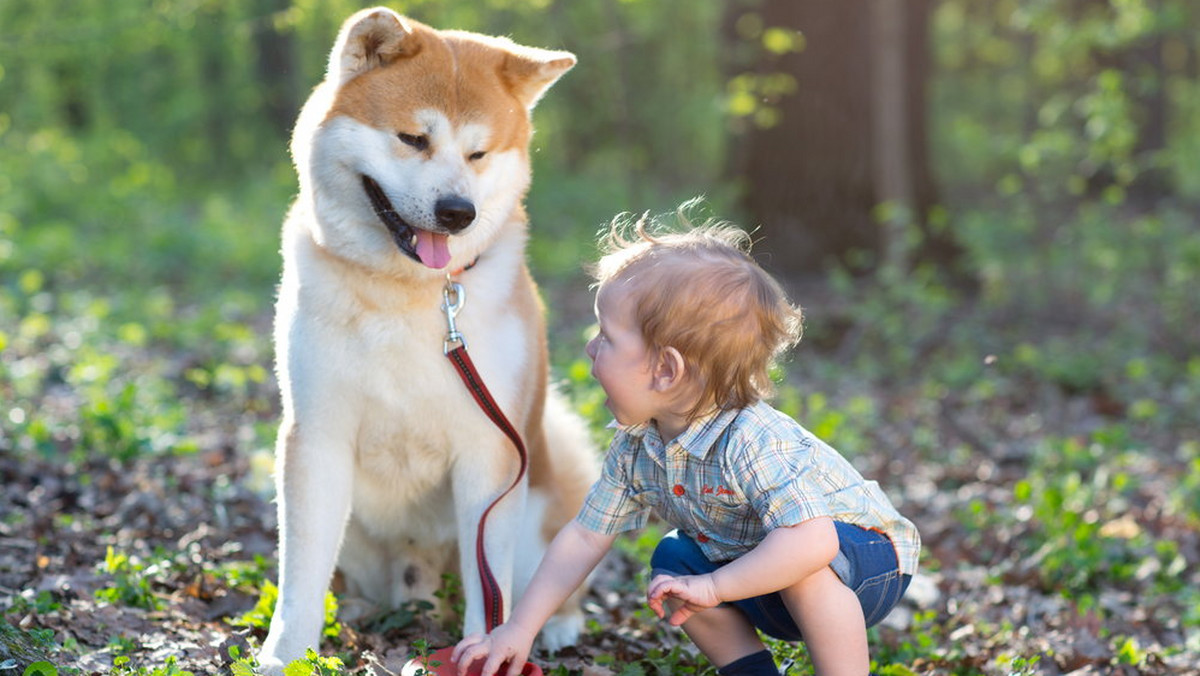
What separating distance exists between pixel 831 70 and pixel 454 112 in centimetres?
657

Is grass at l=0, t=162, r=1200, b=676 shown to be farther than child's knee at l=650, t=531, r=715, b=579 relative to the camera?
Yes

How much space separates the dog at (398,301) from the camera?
9.75 feet

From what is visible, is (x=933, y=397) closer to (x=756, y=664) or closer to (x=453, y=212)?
(x=756, y=664)

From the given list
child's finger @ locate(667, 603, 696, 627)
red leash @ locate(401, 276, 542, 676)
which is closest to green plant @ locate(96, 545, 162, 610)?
red leash @ locate(401, 276, 542, 676)

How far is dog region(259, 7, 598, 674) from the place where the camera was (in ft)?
9.75

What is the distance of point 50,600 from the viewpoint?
3086 millimetres

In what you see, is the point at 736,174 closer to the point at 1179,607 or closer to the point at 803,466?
the point at 1179,607

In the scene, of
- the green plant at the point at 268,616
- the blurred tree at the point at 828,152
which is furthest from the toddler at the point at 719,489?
the blurred tree at the point at 828,152

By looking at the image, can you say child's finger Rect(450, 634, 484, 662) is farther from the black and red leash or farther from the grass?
the black and red leash

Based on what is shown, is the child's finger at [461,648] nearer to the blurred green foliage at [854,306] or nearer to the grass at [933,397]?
the grass at [933,397]

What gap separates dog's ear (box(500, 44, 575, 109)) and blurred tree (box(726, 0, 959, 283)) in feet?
19.1

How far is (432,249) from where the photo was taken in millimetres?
3012

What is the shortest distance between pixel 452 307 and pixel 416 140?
1.45ft

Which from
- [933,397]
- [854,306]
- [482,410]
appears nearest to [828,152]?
[854,306]
